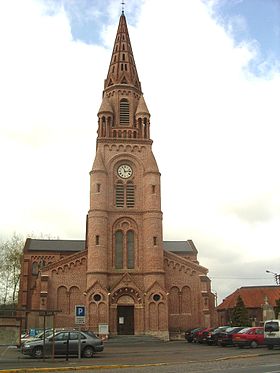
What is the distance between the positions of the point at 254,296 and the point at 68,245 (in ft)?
98.2

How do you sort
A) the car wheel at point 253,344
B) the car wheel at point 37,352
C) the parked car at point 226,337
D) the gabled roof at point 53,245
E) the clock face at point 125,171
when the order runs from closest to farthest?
the car wheel at point 37,352 → the car wheel at point 253,344 → the parked car at point 226,337 → the clock face at point 125,171 → the gabled roof at point 53,245

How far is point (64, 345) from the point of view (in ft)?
89.7

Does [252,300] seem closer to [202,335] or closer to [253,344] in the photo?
[202,335]

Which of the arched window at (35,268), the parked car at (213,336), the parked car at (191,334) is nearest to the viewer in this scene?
the parked car at (213,336)

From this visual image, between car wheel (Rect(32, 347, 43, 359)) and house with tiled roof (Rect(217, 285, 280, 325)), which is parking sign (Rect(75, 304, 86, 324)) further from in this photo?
house with tiled roof (Rect(217, 285, 280, 325))

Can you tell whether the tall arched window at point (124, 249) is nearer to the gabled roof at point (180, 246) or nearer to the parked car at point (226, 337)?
the parked car at point (226, 337)

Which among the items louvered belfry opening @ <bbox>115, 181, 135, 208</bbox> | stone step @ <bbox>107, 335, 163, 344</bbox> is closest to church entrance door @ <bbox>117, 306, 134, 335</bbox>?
stone step @ <bbox>107, 335, 163, 344</bbox>

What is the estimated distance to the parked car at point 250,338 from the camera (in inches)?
1330

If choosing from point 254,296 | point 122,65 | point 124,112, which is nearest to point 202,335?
point 124,112

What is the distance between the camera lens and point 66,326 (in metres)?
51.4

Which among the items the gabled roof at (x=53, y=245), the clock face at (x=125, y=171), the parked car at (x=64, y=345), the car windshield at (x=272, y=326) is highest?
the clock face at (x=125, y=171)

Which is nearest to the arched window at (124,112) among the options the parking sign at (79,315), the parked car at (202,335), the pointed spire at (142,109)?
the pointed spire at (142,109)

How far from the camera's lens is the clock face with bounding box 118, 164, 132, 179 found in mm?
56188

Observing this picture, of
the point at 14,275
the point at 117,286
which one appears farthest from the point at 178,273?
the point at 14,275
